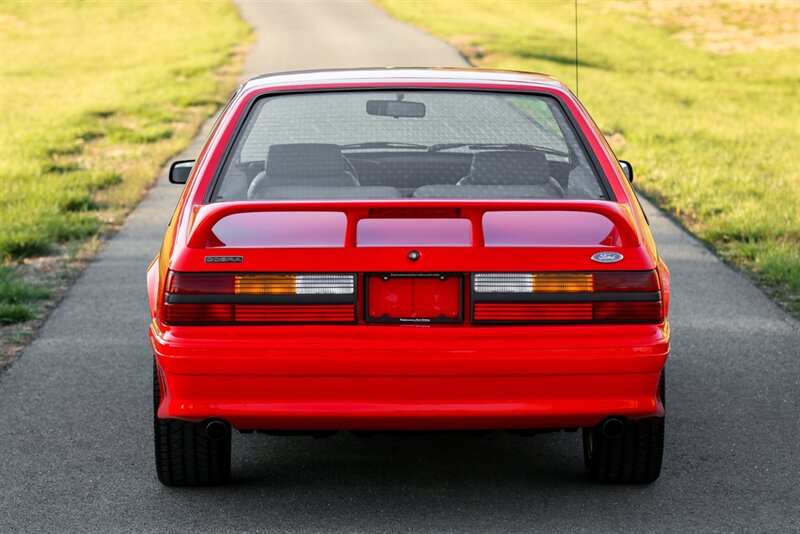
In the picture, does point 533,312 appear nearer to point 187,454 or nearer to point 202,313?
point 202,313

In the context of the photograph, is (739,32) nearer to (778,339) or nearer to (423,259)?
(778,339)

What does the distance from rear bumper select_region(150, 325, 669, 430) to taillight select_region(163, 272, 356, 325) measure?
38 millimetres

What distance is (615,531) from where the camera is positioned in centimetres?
412

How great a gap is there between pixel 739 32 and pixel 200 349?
37836 millimetres

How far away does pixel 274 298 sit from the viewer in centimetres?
403

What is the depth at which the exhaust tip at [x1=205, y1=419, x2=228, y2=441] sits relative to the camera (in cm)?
412

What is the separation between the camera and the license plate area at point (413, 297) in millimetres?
4031

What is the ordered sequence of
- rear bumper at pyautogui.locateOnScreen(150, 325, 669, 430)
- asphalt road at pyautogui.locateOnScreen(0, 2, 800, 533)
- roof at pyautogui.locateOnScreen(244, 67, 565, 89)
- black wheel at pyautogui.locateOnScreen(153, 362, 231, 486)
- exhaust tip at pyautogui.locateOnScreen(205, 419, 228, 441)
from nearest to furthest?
1. rear bumper at pyautogui.locateOnScreen(150, 325, 669, 430)
2. exhaust tip at pyautogui.locateOnScreen(205, 419, 228, 441)
3. asphalt road at pyautogui.locateOnScreen(0, 2, 800, 533)
4. black wheel at pyautogui.locateOnScreen(153, 362, 231, 486)
5. roof at pyautogui.locateOnScreen(244, 67, 565, 89)

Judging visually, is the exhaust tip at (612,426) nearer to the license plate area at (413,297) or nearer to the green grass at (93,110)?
the license plate area at (413,297)

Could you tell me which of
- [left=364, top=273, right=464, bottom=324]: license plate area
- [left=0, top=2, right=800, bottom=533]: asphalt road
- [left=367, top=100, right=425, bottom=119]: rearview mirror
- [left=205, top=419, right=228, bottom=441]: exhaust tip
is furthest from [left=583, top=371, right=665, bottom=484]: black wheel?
[left=367, top=100, right=425, bottom=119]: rearview mirror

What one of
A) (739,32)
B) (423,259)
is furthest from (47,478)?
(739,32)

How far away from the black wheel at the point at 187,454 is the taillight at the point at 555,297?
105cm

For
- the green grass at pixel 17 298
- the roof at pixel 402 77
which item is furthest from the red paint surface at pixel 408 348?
the green grass at pixel 17 298

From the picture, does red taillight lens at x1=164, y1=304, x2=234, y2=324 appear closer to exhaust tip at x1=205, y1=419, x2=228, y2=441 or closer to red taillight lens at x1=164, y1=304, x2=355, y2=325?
red taillight lens at x1=164, y1=304, x2=355, y2=325
